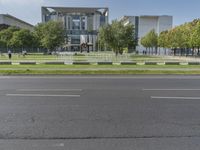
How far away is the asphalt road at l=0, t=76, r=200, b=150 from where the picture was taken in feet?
17.5

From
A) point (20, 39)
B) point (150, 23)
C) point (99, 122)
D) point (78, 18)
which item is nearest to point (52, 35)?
point (20, 39)

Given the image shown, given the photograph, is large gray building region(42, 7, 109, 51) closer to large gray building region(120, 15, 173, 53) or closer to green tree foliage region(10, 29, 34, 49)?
large gray building region(120, 15, 173, 53)

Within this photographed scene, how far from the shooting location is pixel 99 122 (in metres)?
6.82

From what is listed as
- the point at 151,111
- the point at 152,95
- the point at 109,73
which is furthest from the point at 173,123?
the point at 109,73

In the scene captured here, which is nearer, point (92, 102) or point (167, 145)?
point (167, 145)

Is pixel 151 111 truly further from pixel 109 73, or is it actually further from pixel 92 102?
pixel 109 73

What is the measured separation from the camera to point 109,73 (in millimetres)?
20406

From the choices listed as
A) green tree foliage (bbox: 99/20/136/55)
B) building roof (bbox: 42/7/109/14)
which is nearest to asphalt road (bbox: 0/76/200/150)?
green tree foliage (bbox: 99/20/136/55)

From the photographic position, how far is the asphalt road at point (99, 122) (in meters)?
5.35

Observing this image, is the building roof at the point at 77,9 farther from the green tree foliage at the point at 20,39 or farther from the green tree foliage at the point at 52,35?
the green tree foliage at the point at 52,35

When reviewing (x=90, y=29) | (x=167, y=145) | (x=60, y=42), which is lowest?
(x=167, y=145)

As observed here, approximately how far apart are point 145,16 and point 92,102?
13885cm

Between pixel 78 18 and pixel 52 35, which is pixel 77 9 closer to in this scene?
pixel 78 18

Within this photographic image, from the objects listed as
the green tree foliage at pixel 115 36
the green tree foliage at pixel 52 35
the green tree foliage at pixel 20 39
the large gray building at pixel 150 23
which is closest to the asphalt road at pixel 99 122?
→ the green tree foliage at pixel 115 36
